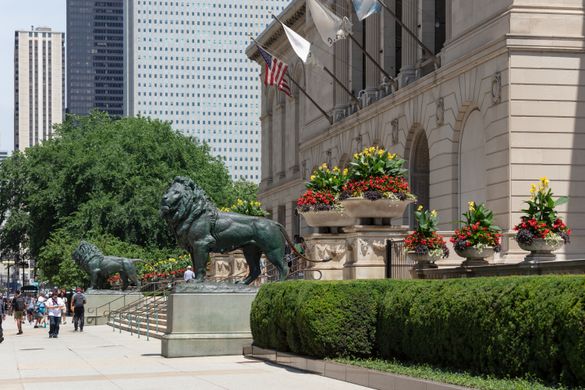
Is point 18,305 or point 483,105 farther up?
point 483,105

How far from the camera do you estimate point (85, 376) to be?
22.4 meters

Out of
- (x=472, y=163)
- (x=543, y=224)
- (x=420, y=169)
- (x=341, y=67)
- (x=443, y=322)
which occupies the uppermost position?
(x=341, y=67)

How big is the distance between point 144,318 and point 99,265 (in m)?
11.8

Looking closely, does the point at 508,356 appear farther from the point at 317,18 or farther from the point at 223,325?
the point at 317,18

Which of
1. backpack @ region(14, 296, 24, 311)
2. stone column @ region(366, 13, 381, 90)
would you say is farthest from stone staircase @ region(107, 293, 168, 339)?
stone column @ region(366, 13, 381, 90)

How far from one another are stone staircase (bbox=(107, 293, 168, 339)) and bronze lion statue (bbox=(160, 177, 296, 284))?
31.5ft

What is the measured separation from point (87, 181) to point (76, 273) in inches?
302

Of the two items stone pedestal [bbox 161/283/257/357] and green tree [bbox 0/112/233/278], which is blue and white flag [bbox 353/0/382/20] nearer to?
stone pedestal [bbox 161/283/257/357]

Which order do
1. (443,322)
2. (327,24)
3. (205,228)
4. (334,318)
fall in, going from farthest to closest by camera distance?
1. (327,24)
2. (205,228)
3. (334,318)
4. (443,322)

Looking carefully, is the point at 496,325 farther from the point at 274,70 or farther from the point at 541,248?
the point at 274,70

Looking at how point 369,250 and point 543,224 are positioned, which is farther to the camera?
point 369,250

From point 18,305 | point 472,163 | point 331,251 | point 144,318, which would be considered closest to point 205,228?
point 331,251

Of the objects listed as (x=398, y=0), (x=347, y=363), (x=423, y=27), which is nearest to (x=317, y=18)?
(x=423, y=27)

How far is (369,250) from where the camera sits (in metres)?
29.7
